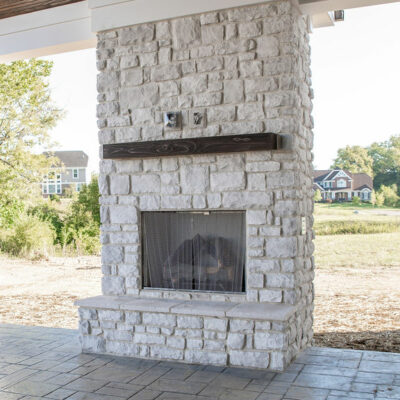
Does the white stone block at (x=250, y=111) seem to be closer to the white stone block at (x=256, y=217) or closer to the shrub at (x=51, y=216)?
the white stone block at (x=256, y=217)

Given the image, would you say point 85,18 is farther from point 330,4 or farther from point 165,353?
point 165,353

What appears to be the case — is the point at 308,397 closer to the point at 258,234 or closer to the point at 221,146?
the point at 258,234

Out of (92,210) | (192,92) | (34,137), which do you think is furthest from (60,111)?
(192,92)

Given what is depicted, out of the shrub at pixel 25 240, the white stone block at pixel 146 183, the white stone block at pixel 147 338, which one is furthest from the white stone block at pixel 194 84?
the shrub at pixel 25 240

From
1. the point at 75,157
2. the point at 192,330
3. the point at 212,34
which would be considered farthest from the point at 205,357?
the point at 75,157

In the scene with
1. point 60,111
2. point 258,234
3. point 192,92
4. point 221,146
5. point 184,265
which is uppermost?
point 60,111

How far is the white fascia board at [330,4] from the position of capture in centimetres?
431

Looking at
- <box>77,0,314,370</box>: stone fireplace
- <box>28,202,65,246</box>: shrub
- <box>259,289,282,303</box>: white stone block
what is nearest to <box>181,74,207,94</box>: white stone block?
<box>77,0,314,370</box>: stone fireplace

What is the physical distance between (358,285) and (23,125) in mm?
9184

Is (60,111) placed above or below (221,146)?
above

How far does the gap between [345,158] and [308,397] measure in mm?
7348

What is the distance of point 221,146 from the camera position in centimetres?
438

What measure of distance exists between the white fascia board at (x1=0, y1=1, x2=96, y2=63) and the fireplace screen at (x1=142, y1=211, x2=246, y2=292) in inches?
80.5

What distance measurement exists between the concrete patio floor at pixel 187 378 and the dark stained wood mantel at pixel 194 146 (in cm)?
180
